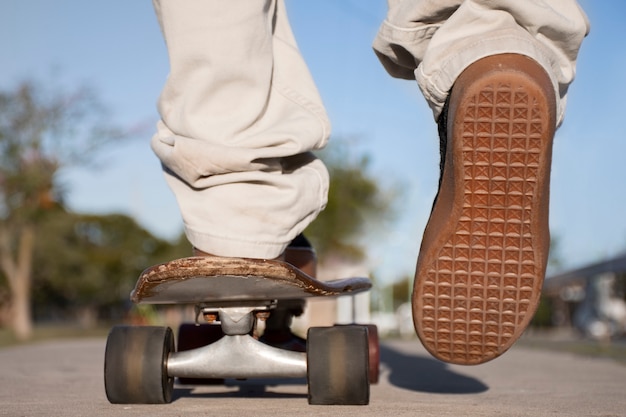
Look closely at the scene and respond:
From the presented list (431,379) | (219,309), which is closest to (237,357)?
(219,309)

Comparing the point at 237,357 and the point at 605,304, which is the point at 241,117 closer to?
the point at 237,357

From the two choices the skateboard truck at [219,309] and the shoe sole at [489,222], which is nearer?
the shoe sole at [489,222]

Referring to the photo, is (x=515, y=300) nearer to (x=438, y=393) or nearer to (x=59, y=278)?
(x=438, y=393)

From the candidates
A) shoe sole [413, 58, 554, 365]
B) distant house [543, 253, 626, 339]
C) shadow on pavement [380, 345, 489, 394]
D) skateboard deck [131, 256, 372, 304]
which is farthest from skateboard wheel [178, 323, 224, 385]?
distant house [543, 253, 626, 339]

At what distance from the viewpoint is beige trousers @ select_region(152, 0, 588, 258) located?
3.04 m

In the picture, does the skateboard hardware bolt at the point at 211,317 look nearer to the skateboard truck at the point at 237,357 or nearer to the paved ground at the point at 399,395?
the skateboard truck at the point at 237,357

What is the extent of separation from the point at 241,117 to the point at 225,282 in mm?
577

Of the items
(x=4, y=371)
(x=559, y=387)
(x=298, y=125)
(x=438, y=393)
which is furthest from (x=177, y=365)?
(x=4, y=371)

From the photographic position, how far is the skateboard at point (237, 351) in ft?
10.1

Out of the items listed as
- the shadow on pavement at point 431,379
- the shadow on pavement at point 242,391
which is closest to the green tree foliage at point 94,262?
the shadow on pavement at point 431,379

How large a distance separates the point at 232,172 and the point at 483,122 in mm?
927

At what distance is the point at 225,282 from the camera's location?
299cm

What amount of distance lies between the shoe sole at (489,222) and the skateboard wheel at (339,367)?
0.42 m

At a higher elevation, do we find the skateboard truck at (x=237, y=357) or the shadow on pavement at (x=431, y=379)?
the skateboard truck at (x=237, y=357)
